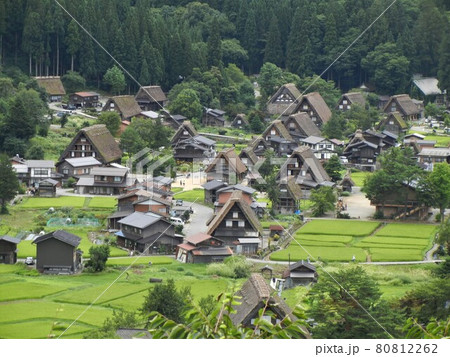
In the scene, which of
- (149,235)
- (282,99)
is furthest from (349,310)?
(282,99)

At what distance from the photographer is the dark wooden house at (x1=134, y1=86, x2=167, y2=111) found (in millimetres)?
33625

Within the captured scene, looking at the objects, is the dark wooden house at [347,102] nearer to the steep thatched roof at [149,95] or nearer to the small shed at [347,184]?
the steep thatched roof at [149,95]

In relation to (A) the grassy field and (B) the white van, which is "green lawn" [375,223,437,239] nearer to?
(A) the grassy field

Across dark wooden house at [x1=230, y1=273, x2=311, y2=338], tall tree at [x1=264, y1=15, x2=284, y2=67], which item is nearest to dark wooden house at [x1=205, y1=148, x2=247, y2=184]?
dark wooden house at [x1=230, y1=273, x2=311, y2=338]

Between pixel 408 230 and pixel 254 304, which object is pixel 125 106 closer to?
pixel 408 230

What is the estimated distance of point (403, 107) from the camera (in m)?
34.7

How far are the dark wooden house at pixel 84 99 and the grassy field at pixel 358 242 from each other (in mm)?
13934

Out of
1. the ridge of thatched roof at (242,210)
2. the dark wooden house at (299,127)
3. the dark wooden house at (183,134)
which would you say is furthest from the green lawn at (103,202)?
the dark wooden house at (299,127)

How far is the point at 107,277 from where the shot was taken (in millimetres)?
16141

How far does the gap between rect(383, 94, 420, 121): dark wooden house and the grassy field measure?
557 inches

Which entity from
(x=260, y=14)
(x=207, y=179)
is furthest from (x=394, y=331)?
(x=260, y=14)

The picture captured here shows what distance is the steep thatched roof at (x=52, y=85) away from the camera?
32.4 metres

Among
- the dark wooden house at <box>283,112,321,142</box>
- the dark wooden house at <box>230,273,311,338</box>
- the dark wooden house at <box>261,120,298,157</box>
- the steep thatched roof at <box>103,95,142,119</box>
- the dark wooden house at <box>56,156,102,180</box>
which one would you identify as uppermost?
the steep thatched roof at <box>103,95,142,119</box>

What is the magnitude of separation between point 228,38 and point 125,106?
11862 mm
